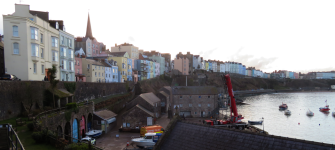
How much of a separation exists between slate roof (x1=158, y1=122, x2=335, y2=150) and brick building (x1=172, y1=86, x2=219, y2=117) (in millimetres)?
35253

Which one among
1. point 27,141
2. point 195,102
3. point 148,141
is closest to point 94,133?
point 148,141

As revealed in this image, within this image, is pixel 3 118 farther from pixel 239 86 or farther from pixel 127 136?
pixel 239 86

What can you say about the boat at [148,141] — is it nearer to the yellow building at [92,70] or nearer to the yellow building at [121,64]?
the yellow building at [92,70]

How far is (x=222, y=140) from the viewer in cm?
1213

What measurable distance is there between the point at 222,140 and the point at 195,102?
38.1 m

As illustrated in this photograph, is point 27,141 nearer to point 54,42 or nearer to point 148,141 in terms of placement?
point 148,141

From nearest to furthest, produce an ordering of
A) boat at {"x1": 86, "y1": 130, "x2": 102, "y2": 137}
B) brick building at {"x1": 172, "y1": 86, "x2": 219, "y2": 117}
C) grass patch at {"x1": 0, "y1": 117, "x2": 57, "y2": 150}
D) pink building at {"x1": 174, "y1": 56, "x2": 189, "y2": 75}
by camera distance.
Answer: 1. grass patch at {"x1": 0, "y1": 117, "x2": 57, "y2": 150}
2. boat at {"x1": 86, "y1": 130, "x2": 102, "y2": 137}
3. brick building at {"x1": 172, "y1": 86, "x2": 219, "y2": 117}
4. pink building at {"x1": 174, "y1": 56, "x2": 189, "y2": 75}

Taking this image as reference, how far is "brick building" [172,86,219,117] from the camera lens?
49.7 m

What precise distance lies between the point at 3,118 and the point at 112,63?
4774 centimetres

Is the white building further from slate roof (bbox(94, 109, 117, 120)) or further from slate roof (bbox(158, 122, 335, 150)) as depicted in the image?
slate roof (bbox(158, 122, 335, 150))

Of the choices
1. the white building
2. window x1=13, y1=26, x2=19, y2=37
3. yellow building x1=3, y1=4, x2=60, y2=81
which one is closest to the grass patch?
yellow building x1=3, y1=4, x2=60, y2=81

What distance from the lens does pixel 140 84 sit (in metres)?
72.8

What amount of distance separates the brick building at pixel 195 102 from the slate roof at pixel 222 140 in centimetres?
3525

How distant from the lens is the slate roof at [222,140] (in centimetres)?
1016
